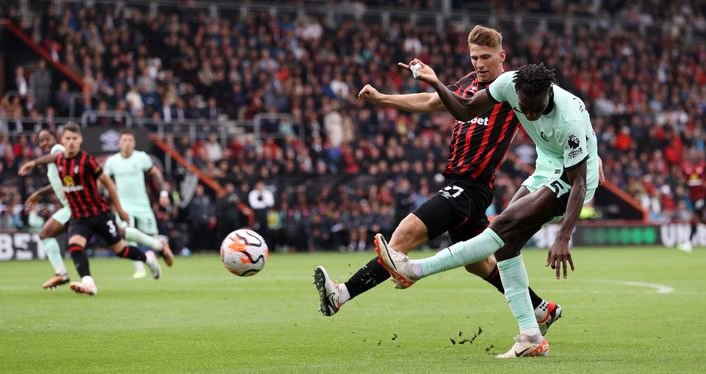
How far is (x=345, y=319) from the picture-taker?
11719mm

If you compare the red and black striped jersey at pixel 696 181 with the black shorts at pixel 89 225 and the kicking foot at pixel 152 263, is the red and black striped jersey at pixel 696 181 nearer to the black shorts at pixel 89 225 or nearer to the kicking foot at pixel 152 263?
the kicking foot at pixel 152 263

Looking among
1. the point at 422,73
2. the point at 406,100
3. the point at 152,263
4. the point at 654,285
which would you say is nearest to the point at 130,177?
the point at 152,263

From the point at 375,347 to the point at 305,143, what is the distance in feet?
77.3

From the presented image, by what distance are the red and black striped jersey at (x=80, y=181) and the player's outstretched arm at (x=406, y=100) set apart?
23.0 feet

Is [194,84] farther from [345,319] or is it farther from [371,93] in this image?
[371,93]

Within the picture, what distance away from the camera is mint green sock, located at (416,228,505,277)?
8.07 metres

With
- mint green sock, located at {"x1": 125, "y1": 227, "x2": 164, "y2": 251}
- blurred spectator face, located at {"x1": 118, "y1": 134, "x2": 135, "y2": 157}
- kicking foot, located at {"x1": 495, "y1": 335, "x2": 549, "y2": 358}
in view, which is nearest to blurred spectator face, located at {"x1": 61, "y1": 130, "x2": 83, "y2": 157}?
mint green sock, located at {"x1": 125, "y1": 227, "x2": 164, "y2": 251}

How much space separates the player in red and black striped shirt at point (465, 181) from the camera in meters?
8.77

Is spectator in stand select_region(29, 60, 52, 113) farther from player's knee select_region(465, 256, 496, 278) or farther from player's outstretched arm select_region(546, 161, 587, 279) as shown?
player's outstretched arm select_region(546, 161, 587, 279)

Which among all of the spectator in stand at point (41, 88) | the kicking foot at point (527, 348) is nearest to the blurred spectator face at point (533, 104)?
the kicking foot at point (527, 348)

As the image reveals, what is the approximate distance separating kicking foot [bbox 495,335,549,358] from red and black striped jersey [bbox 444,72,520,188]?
4.47 feet

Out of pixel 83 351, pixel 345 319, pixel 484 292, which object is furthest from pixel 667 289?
pixel 83 351

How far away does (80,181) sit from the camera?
14.9m

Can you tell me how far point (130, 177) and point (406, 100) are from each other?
37.3 feet
